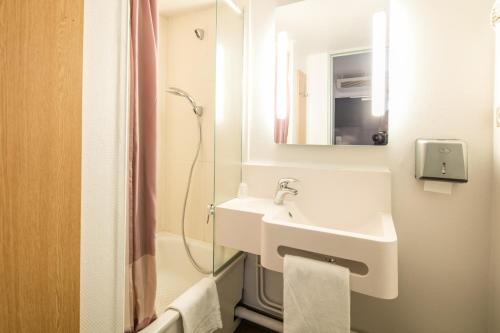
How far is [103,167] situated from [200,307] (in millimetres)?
755

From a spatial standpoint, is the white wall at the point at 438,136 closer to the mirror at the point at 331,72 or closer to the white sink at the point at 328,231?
the mirror at the point at 331,72

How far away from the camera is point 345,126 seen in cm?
128

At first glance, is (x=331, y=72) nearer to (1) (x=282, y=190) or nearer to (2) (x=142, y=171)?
(1) (x=282, y=190)

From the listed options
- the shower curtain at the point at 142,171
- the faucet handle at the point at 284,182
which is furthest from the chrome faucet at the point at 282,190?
the shower curtain at the point at 142,171

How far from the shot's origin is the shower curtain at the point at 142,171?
88 centimetres

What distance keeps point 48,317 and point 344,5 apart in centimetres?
162

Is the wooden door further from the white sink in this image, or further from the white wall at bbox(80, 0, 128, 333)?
the white sink

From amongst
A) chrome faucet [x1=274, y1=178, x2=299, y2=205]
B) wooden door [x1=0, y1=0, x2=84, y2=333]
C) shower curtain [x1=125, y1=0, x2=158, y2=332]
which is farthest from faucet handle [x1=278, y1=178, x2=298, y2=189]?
wooden door [x1=0, y1=0, x2=84, y2=333]

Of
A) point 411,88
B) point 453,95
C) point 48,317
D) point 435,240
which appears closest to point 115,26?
point 48,317

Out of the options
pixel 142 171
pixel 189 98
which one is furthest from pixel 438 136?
pixel 189 98

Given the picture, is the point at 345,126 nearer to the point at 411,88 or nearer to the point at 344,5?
the point at 411,88

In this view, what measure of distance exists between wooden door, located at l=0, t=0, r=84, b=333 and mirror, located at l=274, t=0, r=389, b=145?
1036mm

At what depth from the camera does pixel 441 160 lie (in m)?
1.08

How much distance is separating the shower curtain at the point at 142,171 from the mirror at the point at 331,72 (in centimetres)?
73
